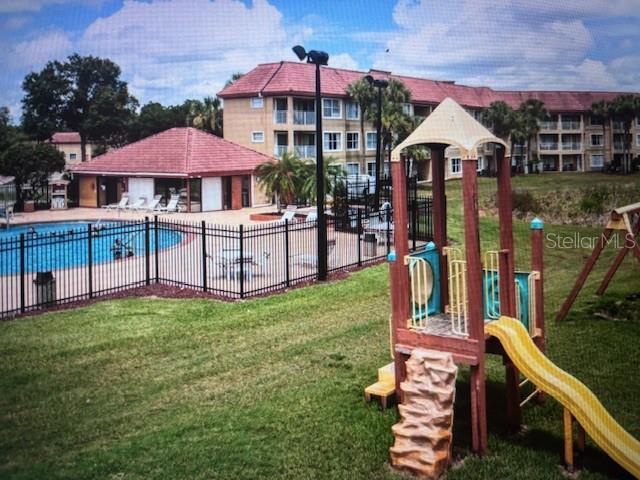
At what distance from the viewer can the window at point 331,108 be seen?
1399cm

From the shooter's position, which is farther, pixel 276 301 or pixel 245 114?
pixel 245 114

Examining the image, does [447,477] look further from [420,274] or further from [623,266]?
[623,266]

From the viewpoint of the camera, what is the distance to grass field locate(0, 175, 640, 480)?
4.93 meters

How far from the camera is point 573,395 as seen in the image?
4.84 m

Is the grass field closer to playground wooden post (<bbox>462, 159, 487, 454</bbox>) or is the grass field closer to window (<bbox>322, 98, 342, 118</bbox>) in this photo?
playground wooden post (<bbox>462, 159, 487, 454</bbox>)

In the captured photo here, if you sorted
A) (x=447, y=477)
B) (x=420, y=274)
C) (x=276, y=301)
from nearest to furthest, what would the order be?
→ (x=447, y=477) < (x=420, y=274) < (x=276, y=301)

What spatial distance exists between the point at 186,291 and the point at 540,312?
204 inches

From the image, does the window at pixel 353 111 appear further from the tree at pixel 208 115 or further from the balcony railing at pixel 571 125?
the balcony railing at pixel 571 125

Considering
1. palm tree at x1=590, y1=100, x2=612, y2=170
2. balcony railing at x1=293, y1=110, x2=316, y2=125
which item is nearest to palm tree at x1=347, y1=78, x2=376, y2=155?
balcony railing at x1=293, y1=110, x2=316, y2=125

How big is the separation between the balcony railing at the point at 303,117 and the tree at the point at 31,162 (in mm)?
4497

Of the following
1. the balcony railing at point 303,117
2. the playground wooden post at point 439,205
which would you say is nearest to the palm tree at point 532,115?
the playground wooden post at point 439,205

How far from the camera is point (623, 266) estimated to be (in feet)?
28.5

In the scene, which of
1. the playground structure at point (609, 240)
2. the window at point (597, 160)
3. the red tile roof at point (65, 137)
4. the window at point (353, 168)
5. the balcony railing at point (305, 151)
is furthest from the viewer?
the balcony railing at point (305, 151)

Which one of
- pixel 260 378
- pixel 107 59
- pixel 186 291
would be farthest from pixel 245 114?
pixel 260 378
